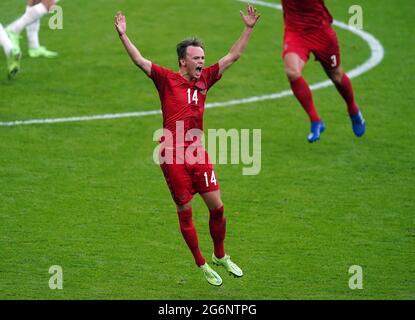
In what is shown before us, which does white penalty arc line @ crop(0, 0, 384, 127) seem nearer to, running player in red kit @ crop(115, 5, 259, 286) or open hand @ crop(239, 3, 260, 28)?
running player in red kit @ crop(115, 5, 259, 286)

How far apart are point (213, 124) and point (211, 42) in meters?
3.88

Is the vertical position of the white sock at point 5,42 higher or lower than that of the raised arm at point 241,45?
higher

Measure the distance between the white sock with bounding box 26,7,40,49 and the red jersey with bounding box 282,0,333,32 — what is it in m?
6.96

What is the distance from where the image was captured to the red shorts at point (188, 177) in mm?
12211

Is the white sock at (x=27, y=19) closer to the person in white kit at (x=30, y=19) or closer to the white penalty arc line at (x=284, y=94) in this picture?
the person in white kit at (x=30, y=19)

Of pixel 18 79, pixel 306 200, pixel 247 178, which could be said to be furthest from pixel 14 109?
pixel 306 200

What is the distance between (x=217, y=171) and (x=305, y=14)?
3.12 meters

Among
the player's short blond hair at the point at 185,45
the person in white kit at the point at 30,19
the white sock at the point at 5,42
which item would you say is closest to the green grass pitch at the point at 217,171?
the person in white kit at the point at 30,19

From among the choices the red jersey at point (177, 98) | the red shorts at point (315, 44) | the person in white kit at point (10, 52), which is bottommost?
the red jersey at point (177, 98)

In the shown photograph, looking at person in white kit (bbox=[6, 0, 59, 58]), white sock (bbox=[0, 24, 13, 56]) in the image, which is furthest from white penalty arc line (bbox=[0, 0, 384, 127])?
person in white kit (bbox=[6, 0, 59, 58])

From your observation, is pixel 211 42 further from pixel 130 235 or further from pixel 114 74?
pixel 130 235

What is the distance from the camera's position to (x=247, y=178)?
16.6m

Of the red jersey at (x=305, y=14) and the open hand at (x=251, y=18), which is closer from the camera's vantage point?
the open hand at (x=251, y=18)

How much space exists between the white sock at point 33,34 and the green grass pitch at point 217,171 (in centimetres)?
53
